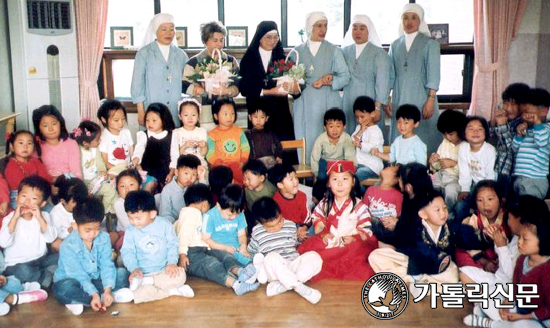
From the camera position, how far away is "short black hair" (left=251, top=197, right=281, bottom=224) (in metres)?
3.62

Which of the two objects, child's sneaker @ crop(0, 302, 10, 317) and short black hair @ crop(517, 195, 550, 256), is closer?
short black hair @ crop(517, 195, 550, 256)

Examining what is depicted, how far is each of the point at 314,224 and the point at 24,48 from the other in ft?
11.3

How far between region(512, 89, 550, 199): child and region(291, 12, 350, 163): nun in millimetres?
1475

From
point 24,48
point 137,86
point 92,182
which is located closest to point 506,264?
point 92,182

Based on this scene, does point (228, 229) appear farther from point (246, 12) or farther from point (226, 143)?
point (246, 12)

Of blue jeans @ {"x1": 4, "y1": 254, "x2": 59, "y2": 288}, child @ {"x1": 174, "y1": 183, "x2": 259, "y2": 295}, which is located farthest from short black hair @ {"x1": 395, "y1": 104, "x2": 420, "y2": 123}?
blue jeans @ {"x1": 4, "y1": 254, "x2": 59, "y2": 288}

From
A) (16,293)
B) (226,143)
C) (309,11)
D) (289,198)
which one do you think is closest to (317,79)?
(226,143)

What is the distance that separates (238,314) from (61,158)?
1819 mm

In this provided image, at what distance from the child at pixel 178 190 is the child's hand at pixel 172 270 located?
0.55 meters

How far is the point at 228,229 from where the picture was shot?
3.73 m

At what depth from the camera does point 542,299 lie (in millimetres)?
2793

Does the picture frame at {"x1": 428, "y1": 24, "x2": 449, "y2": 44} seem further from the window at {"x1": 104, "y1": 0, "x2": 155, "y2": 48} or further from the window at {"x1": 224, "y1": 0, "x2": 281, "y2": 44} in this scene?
the window at {"x1": 104, "y1": 0, "x2": 155, "y2": 48}

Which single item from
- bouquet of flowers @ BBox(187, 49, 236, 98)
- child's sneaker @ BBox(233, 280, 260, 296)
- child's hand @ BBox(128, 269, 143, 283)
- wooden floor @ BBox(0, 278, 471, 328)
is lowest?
wooden floor @ BBox(0, 278, 471, 328)

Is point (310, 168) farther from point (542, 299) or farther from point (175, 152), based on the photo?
point (542, 299)
